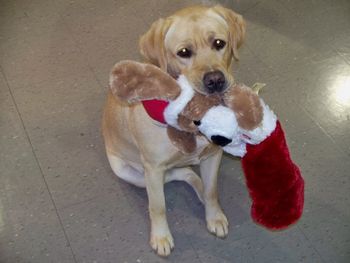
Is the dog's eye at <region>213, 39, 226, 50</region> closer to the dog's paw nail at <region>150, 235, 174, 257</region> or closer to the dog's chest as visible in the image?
the dog's chest

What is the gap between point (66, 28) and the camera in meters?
3.20

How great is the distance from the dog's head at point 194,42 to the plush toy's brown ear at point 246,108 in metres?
0.23

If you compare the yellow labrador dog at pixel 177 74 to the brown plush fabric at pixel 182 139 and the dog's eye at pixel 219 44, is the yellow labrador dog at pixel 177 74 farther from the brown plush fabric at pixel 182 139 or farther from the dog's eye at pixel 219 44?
the brown plush fabric at pixel 182 139

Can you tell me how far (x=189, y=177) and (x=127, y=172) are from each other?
0.29 metres

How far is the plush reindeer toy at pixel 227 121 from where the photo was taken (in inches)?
59.2

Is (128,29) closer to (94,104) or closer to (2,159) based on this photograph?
(94,104)

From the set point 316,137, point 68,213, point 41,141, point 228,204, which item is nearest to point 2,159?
point 41,141

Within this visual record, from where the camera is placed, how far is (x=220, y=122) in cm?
150

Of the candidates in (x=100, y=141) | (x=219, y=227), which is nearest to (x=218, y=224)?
(x=219, y=227)

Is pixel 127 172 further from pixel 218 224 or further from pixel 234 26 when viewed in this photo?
pixel 234 26

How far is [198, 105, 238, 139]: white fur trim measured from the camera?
1.50 m

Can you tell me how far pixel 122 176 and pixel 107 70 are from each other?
82 centimetres

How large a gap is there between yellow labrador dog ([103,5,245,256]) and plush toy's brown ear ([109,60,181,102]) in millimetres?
163

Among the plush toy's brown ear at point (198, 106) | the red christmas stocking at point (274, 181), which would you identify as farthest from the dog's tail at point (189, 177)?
the plush toy's brown ear at point (198, 106)
